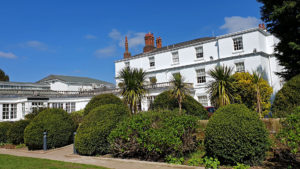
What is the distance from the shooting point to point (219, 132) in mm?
7648

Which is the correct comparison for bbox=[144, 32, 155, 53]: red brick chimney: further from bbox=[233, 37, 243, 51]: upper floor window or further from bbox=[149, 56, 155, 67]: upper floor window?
bbox=[233, 37, 243, 51]: upper floor window

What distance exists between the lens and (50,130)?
43.8ft

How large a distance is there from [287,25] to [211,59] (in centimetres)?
1291

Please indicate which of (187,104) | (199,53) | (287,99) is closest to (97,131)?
(187,104)

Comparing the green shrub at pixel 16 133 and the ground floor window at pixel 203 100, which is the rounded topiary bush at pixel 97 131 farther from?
the ground floor window at pixel 203 100

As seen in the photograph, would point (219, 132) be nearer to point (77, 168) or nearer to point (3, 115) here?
point (77, 168)

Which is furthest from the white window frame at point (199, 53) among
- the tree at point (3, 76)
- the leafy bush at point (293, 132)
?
the tree at point (3, 76)

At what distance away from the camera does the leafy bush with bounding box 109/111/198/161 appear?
8.77m

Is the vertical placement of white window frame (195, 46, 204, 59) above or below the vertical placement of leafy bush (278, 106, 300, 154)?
above

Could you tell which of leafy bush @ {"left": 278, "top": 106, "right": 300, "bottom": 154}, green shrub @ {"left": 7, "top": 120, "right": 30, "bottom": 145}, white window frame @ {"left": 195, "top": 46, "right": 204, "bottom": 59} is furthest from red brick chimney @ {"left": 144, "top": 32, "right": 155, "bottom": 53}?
leafy bush @ {"left": 278, "top": 106, "right": 300, "bottom": 154}

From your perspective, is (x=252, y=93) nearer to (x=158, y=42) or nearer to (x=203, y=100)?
(x=203, y=100)

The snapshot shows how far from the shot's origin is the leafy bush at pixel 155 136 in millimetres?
8773

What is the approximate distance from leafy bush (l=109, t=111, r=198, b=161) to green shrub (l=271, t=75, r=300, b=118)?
4808mm

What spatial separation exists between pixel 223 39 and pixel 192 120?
21.2 meters
